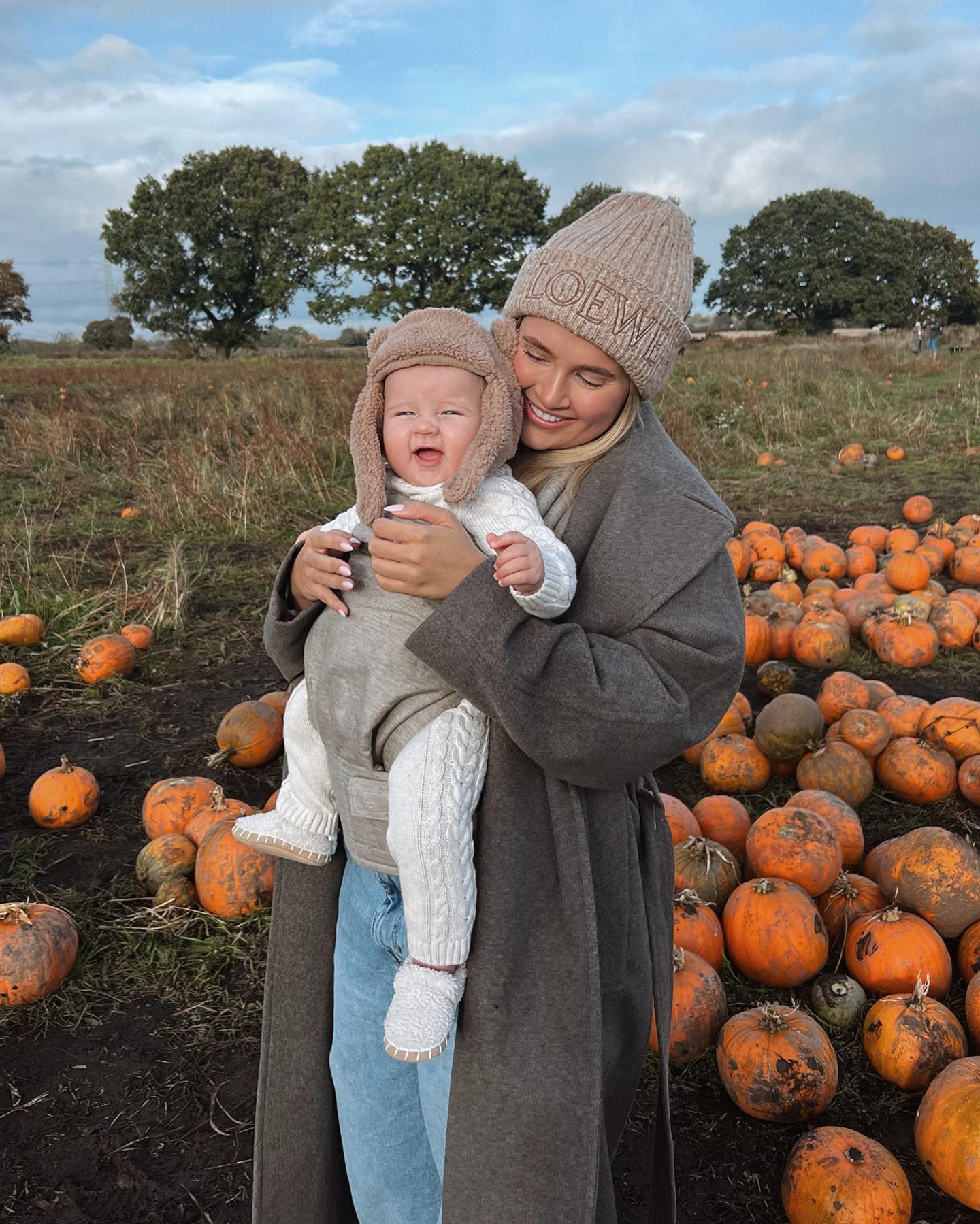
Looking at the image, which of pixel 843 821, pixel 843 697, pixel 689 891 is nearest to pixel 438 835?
pixel 689 891

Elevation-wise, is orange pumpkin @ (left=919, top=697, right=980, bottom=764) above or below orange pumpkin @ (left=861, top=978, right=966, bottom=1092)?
above

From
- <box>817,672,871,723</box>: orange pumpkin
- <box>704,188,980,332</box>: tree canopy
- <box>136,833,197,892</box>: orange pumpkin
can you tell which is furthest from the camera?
<box>704,188,980,332</box>: tree canopy

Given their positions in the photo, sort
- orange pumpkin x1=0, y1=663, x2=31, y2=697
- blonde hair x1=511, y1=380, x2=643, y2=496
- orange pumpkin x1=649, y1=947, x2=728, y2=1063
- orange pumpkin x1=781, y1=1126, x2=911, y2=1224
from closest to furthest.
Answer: blonde hair x1=511, y1=380, x2=643, y2=496 < orange pumpkin x1=781, y1=1126, x2=911, y2=1224 < orange pumpkin x1=649, y1=947, x2=728, y2=1063 < orange pumpkin x1=0, y1=663, x2=31, y2=697

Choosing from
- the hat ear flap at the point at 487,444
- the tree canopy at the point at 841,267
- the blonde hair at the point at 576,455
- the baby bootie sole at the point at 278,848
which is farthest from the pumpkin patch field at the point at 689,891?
the tree canopy at the point at 841,267

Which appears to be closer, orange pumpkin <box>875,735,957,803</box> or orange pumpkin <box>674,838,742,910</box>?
orange pumpkin <box>674,838,742,910</box>

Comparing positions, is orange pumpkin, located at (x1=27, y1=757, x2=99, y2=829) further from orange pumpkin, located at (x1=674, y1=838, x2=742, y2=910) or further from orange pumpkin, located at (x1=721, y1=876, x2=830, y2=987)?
orange pumpkin, located at (x1=721, y1=876, x2=830, y2=987)

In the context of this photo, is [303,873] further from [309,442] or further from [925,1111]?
[309,442]

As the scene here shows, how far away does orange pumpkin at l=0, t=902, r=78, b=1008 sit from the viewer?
2777 millimetres

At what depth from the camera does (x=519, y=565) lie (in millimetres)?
1316

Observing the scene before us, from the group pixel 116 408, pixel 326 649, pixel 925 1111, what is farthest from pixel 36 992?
pixel 116 408

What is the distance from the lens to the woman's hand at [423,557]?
1392 mm

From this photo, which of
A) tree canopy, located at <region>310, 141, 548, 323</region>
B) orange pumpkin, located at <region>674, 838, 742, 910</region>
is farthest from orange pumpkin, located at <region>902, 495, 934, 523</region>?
tree canopy, located at <region>310, 141, 548, 323</region>

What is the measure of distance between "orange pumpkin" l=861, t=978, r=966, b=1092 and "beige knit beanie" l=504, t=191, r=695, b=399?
194cm

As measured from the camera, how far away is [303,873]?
6.16 ft
